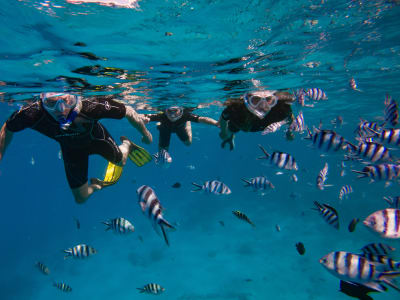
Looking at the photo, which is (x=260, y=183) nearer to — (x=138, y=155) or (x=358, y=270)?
(x=358, y=270)

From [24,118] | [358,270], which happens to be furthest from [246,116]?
[24,118]

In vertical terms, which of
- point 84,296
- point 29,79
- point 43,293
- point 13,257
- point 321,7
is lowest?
point 13,257

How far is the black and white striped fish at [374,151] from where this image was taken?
17.5 feet

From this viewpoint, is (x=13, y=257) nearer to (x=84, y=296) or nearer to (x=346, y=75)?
(x=84, y=296)

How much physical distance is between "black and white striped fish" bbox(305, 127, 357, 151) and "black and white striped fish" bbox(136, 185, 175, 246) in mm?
4196

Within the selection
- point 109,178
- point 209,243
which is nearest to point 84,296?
point 209,243

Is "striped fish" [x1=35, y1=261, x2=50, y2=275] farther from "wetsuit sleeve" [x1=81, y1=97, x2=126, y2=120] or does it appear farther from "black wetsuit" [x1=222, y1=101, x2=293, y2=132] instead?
"black wetsuit" [x1=222, y1=101, x2=293, y2=132]

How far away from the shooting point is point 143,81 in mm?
12016

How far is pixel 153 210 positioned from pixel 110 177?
4516mm

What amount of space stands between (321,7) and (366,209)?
2177 centimetres

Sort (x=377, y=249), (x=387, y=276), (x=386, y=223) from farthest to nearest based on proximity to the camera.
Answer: (x=377, y=249)
(x=386, y=223)
(x=387, y=276)

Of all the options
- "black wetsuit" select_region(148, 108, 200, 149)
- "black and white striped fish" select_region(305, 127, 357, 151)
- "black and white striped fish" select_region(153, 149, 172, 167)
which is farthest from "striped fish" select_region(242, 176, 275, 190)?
"black wetsuit" select_region(148, 108, 200, 149)

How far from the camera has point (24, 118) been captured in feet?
18.4

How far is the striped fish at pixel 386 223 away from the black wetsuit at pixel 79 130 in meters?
6.11
